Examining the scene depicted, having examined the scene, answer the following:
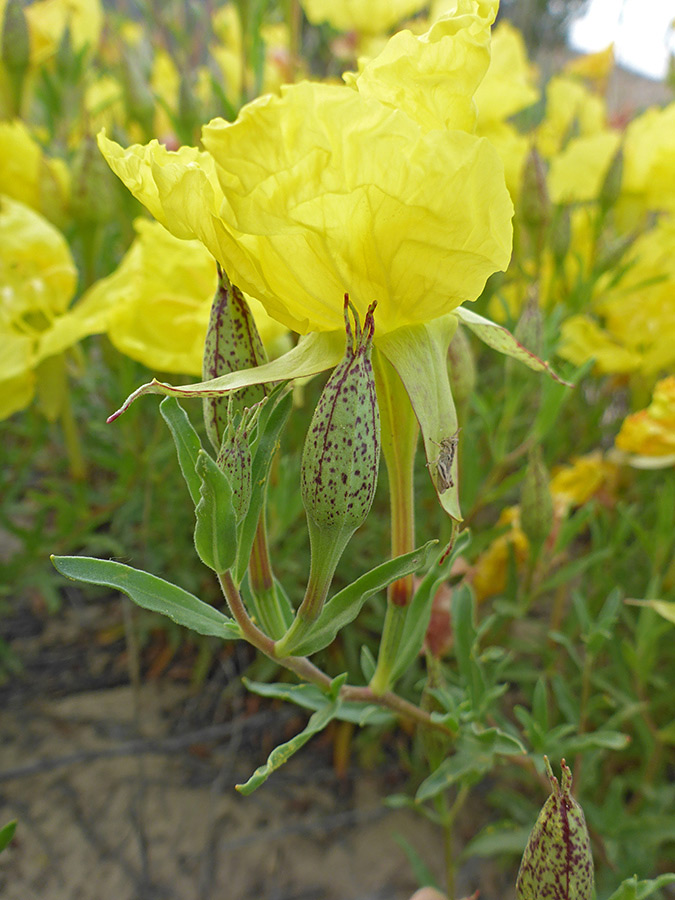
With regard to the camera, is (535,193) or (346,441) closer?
(346,441)

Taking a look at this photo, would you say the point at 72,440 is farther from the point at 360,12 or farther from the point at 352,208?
the point at 360,12

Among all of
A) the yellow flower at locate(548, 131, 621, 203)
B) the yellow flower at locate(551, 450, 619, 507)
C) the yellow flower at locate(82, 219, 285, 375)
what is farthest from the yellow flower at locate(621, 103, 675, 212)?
the yellow flower at locate(82, 219, 285, 375)

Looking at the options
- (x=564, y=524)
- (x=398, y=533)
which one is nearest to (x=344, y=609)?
(x=398, y=533)

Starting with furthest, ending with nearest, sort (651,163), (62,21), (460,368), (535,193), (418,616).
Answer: (62,21) → (651,163) → (535,193) → (460,368) → (418,616)

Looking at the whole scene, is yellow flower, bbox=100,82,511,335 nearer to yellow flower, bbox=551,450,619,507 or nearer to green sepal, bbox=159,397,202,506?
green sepal, bbox=159,397,202,506

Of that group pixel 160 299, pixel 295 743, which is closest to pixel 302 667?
pixel 295 743

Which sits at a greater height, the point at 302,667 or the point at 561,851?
the point at 302,667

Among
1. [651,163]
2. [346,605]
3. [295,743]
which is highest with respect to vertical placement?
[651,163]

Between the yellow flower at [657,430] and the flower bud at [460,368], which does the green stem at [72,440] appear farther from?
the yellow flower at [657,430]
